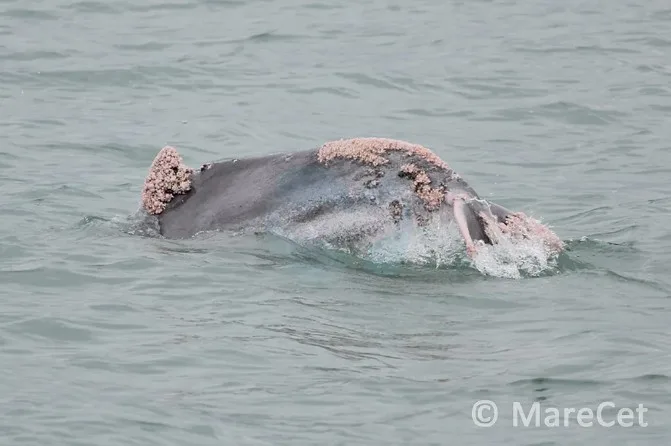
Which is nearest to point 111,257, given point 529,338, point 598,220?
point 529,338

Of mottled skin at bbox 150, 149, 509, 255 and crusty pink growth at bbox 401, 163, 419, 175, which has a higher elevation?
crusty pink growth at bbox 401, 163, 419, 175

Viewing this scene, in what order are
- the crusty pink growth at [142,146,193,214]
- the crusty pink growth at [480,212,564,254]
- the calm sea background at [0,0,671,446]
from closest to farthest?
1. the calm sea background at [0,0,671,446]
2. the crusty pink growth at [480,212,564,254]
3. the crusty pink growth at [142,146,193,214]

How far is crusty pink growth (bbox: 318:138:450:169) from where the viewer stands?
1050cm

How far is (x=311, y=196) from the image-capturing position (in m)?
10.5

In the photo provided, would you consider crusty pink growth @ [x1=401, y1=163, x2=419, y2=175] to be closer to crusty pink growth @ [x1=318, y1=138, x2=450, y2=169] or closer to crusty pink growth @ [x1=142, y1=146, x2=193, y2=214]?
crusty pink growth @ [x1=318, y1=138, x2=450, y2=169]

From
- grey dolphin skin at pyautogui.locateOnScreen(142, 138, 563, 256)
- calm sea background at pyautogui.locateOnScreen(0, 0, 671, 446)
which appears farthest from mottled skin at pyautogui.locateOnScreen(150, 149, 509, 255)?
calm sea background at pyautogui.locateOnScreen(0, 0, 671, 446)

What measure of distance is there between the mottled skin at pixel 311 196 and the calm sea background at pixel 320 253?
25 cm

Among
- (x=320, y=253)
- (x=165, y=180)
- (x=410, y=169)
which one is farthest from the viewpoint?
(x=165, y=180)

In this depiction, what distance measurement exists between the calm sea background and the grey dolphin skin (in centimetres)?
27

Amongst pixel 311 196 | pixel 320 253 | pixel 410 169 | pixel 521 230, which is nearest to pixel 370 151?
pixel 410 169

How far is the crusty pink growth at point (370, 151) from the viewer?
10.5 metres

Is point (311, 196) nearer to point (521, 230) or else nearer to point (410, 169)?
point (410, 169)

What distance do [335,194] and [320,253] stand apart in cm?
46

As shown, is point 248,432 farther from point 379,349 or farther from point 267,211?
point 267,211
